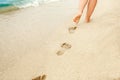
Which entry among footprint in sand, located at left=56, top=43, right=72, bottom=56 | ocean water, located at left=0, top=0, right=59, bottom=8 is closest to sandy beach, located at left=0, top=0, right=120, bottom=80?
footprint in sand, located at left=56, top=43, right=72, bottom=56

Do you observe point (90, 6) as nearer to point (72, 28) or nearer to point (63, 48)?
point (72, 28)

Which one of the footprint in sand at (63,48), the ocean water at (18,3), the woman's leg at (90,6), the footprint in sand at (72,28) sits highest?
the woman's leg at (90,6)

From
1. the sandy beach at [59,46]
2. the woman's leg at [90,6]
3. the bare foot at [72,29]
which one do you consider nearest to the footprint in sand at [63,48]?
the sandy beach at [59,46]

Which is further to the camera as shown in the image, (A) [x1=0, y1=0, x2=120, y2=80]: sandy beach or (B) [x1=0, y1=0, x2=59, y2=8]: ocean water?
(B) [x1=0, y1=0, x2=59, y2=8]: ocean water

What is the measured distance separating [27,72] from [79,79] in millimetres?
633

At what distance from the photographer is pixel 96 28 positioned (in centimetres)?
342

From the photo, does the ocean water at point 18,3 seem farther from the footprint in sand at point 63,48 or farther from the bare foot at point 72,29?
Result: the footprint in sand at point 63,48

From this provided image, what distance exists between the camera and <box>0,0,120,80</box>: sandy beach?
2473mm

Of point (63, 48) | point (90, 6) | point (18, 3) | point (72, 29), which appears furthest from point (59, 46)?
point (18, 3)

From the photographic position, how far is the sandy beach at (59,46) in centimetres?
247

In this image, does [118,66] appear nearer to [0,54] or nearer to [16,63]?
[16,63]

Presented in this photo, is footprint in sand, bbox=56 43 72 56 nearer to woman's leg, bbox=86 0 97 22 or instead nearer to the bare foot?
the bare foot

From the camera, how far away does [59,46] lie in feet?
10.2

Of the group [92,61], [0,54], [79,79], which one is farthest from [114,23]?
[0,54]
